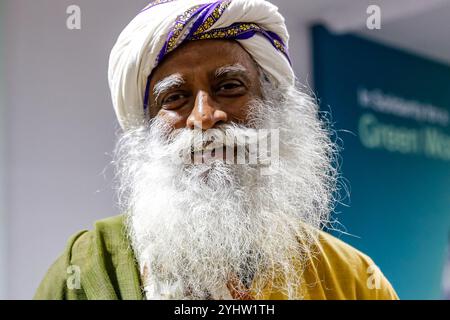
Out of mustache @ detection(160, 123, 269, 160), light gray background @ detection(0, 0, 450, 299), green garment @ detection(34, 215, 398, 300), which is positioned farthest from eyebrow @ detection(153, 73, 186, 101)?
light gray background @ detection(0, 0, 450, 299)

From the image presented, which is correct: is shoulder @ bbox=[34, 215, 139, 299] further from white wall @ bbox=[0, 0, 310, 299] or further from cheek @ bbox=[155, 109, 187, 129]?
white wall @ bbox=[0, 0, 310, 299]

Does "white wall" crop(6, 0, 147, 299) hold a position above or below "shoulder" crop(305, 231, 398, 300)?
above

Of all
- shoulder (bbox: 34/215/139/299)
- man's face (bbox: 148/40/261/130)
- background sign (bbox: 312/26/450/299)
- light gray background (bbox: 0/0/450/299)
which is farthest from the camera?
background sign (bbox: 312/26/450/299)

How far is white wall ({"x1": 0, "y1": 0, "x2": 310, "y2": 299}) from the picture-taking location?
2180 millimetres

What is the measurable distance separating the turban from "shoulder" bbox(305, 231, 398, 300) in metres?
0.44

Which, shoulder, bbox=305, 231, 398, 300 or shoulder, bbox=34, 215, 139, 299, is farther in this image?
shoulder, bbox=305, 231, 398, 300

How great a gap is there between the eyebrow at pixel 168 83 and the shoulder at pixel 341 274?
0.50 m

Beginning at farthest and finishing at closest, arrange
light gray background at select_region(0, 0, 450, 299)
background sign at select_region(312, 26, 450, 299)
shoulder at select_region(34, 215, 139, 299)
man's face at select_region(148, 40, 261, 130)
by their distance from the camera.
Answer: background sign at select_region(312, 26, 450, 299) → light gray background at select_region(0, 0, 450, 299) → man's face at select_region(148, 40, 261, 130) → shoulder at select_region(34, 215, 139, 299)

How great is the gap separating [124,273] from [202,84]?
0.45m

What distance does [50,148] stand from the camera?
2.26 m

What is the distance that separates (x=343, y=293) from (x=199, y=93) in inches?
22.1

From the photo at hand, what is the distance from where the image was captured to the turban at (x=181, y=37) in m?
1.39

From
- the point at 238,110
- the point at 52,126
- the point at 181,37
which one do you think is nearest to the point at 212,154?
the point at 238,110

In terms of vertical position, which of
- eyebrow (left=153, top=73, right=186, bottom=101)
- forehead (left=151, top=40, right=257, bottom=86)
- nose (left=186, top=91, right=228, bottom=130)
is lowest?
nose (left=186, top=91, right=228, bottom=130)
